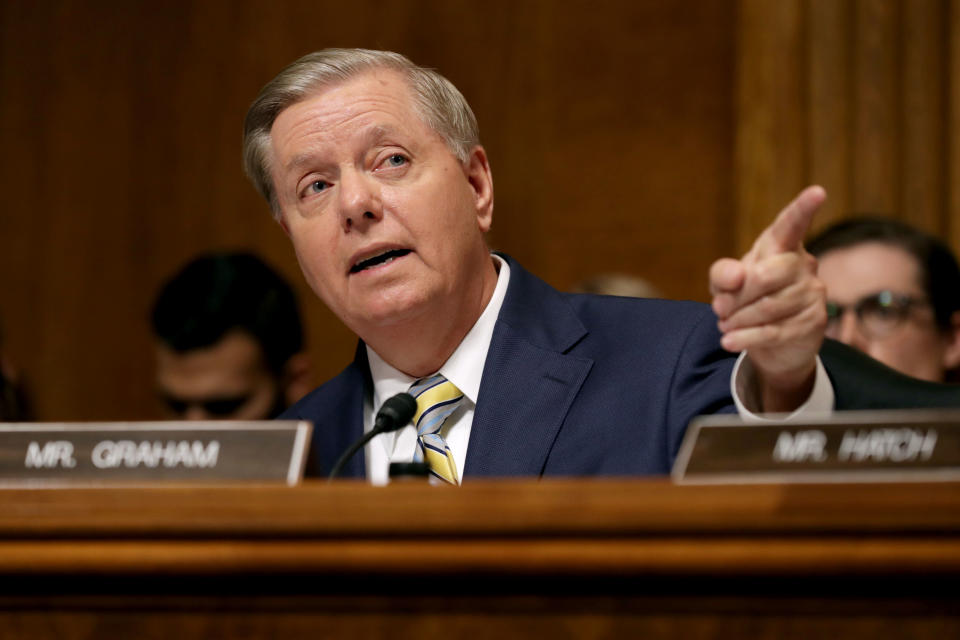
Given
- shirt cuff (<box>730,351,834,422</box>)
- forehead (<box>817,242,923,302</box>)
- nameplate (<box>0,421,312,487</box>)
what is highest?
nameplate (<box>0,421,312,487</box>)

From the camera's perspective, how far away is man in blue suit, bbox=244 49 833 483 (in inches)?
60.1

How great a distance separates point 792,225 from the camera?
43.5 inches

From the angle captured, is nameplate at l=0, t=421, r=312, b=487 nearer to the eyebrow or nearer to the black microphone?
the black microphone

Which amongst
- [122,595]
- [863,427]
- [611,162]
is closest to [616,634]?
[863,427]

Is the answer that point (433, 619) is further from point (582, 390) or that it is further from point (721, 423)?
point (582, 390)

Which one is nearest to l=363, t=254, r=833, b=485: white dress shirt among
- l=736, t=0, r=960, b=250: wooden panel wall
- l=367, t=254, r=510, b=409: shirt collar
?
l=367, t=254, r=510, b=409: shirt collar

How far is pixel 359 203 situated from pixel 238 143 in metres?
2.41

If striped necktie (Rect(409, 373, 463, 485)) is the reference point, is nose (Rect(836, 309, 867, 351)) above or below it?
below

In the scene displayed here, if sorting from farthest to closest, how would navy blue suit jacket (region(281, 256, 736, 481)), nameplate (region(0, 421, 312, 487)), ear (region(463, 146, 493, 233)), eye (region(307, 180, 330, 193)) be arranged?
ear (region(463, 146, 493, 233)), eye (region(307, 180, 330, 193)), navy blue suit jacket (region(281, 256, 736, 481)), nameplate (region(0, 421, 312, 487))

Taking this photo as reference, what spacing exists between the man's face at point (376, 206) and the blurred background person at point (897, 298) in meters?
1.02

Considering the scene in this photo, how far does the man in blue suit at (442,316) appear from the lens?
1527 millimetres

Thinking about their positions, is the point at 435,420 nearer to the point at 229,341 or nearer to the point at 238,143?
the point at 229,341

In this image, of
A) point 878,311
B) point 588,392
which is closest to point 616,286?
point 878,311

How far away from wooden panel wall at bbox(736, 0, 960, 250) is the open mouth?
70.1 inches
